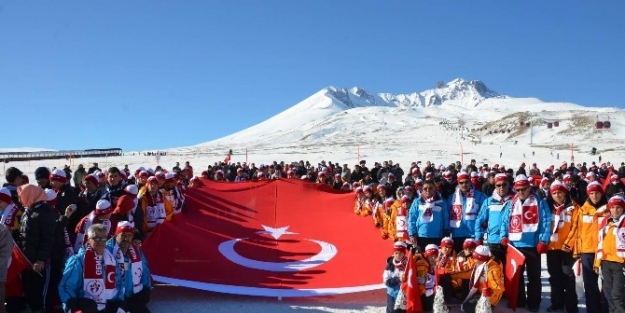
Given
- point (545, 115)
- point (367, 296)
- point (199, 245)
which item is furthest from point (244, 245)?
point (545, 115)

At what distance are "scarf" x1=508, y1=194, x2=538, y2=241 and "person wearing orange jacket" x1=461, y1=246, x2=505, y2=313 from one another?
1.69 feet

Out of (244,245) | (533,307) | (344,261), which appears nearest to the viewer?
(533,307)

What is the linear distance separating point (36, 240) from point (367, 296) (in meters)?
4.19

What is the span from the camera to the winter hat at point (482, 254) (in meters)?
6.35

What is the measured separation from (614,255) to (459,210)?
7.17 ft

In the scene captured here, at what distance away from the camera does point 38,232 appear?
5.77 meters

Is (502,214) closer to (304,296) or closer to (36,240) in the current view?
(304,296)

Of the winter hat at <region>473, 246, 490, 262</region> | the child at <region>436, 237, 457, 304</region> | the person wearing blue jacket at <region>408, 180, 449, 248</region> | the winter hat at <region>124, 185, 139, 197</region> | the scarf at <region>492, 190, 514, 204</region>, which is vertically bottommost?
the child at <region>436, 237, 457, 304</region>

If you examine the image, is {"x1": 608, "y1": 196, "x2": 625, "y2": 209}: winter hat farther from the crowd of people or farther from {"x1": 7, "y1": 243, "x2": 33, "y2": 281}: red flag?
{"x1": 7, "y1": 243, "x2": 33, "y2": 281}: red flag

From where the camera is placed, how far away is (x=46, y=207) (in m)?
5.86

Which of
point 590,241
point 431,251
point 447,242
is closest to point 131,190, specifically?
point 431,251

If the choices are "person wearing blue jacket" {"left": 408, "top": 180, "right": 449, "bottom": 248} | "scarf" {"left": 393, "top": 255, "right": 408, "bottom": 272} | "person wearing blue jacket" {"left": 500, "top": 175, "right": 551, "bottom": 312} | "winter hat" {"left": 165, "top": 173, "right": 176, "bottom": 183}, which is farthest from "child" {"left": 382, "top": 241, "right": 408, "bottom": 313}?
"winter hat" {"left": 165, "top": 173, "right": 176, "bottom": 183}

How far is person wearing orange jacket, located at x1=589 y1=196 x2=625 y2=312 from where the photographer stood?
5.57 m

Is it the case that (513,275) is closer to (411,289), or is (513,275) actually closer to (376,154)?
(411,289)
